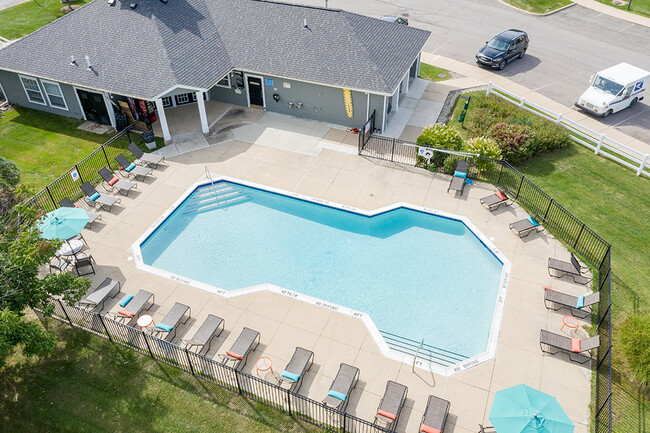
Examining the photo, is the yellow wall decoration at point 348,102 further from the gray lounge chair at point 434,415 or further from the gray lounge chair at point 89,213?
the gray lounge chair at point 434,415

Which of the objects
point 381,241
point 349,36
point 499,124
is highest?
point 349,36

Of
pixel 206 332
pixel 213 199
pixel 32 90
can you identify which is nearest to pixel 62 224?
pixel 213 199

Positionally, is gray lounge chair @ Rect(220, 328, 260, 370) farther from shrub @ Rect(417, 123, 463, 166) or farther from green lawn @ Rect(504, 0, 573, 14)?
green lawn @ Rect(504, 0, 573, 14)

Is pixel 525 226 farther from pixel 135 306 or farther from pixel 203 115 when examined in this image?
pixel 203 115

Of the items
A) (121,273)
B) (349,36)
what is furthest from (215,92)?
(121,273)

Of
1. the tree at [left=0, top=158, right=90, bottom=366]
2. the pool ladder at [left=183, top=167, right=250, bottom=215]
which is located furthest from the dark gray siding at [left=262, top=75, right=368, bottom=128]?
the tree at [left=0, top=158, right=90, bottom=366]

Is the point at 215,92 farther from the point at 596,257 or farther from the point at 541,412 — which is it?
the point at 541,412
